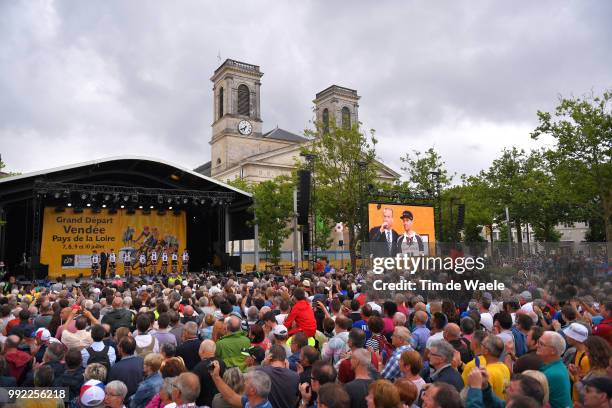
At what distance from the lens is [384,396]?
114 inches

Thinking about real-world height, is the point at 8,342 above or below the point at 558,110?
below

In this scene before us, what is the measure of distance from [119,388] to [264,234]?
27709 millimetres

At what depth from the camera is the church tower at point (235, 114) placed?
5575 cm

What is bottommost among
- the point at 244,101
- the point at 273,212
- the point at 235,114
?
the point at 273,212

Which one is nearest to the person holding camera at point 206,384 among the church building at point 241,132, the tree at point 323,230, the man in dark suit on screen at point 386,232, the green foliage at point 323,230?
the man in dark suit on screen at point 386,232

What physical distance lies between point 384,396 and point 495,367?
1.48 m

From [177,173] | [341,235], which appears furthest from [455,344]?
[341,235]

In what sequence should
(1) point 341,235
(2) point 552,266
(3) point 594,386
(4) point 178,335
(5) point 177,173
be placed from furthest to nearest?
(1) point 341,235, (5) point 177,173, (2) point 552,266, (4) point 178,335, (3) point 594,386

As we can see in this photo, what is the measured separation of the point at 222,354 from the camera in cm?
488

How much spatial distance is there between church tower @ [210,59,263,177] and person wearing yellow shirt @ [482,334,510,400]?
51.7 m

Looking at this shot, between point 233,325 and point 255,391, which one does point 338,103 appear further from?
point 255,391

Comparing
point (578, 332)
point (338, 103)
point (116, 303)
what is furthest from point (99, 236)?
point (338, 103)

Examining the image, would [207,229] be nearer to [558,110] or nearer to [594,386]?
[558,110]

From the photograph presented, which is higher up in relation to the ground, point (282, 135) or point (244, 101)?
point (244, 101)
